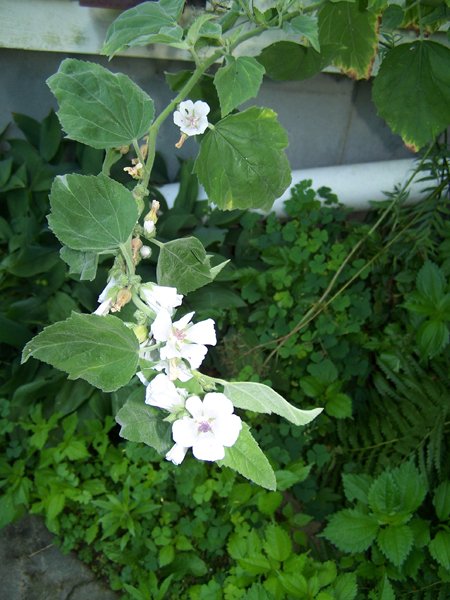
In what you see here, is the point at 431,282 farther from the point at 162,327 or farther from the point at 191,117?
the point at 162,327

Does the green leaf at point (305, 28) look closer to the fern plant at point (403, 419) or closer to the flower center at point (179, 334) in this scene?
the flower center at point (179, 334)

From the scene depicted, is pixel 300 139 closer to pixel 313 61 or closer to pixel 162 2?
pixel 313 61

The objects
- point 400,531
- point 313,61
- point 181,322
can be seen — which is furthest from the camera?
point 400,531

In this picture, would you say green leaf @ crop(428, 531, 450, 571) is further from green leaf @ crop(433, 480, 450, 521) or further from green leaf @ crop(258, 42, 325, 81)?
green leaf @ crop(258, 42, 325, 81)

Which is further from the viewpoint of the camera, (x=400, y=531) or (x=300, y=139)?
(x=300, y=139)

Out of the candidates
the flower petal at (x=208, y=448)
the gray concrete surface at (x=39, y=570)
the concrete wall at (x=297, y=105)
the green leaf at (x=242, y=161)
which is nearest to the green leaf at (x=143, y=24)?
the green leaf at (x=242, y=161)

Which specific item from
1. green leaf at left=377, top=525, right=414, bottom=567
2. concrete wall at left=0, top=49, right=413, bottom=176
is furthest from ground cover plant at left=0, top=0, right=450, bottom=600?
concrete wall at left=0, top=49, right=413, bottom=176

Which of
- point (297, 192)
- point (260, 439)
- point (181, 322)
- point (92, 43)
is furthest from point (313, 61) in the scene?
point (260, 439)
